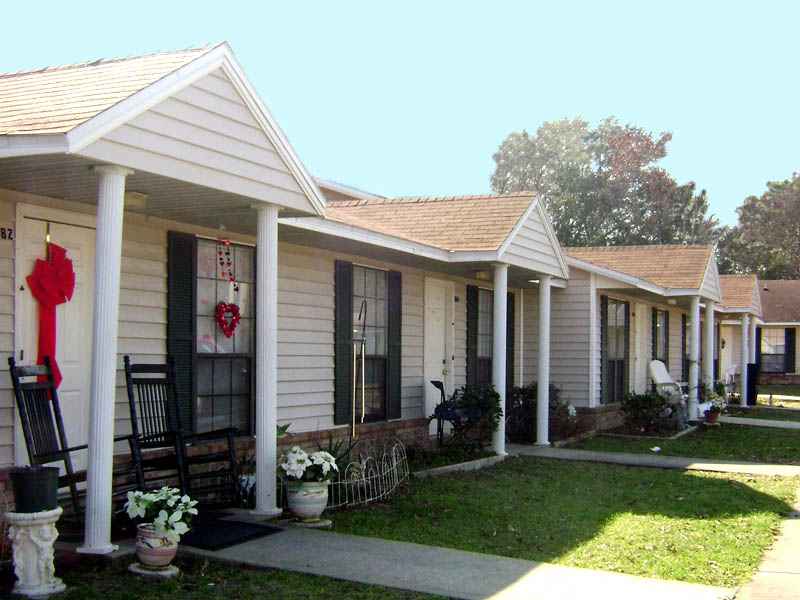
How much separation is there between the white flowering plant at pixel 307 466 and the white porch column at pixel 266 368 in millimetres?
221

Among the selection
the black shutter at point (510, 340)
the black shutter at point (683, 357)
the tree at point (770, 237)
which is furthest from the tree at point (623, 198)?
the black shutter at point (510, 340)

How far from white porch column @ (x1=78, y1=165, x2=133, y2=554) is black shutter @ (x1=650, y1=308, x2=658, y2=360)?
1693 centimetres

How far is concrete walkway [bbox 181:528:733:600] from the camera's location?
593cm

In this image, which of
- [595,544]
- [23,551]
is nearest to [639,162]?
[595,544]

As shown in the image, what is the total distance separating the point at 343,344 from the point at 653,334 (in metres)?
12.1

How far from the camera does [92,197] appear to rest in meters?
7.37

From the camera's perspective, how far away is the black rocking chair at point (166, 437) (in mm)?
7523

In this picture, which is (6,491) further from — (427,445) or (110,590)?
(427,445)

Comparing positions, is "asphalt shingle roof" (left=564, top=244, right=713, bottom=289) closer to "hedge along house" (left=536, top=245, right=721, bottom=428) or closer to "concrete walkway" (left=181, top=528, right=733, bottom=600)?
"hedge along house" (left=536, top=245, right=721, bottom=428)

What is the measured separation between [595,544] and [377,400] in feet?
16.5

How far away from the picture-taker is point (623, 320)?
19.2 meters

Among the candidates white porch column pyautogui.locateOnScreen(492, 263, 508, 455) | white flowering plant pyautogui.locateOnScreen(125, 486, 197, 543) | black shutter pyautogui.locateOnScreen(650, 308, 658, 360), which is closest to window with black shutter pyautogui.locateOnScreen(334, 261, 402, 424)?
white porch column pyautogui.locateOnScreen(492, 263, 508, 455)

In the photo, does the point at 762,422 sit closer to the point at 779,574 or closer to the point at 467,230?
the point at 467,230

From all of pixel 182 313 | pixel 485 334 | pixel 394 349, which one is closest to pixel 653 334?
pixel 485 334
